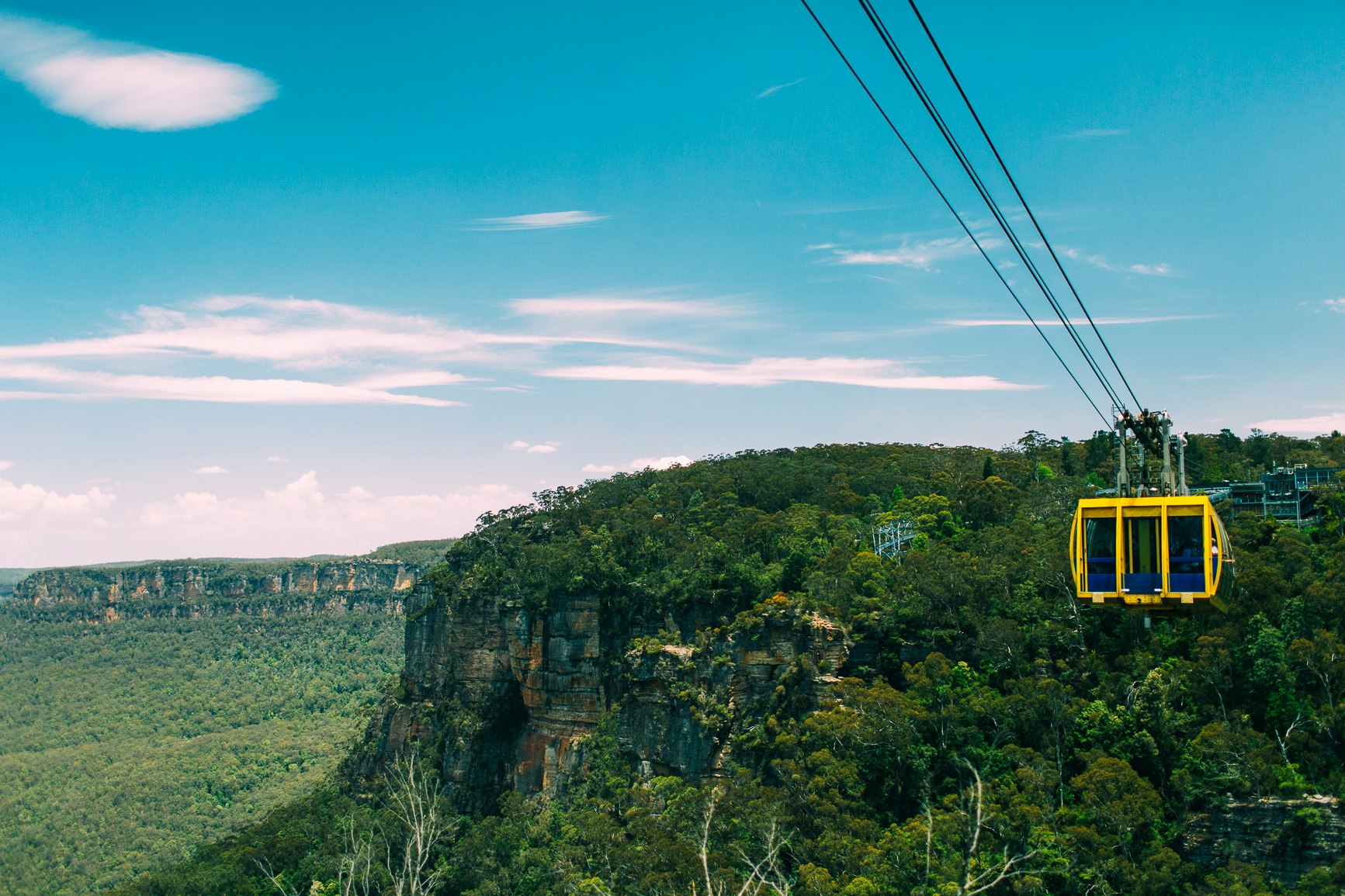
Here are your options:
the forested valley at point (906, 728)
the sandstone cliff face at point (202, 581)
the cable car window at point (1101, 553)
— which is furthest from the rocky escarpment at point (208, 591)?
the cable car window at point (1101, 553)

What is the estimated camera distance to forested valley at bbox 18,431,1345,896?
34406 millimetres

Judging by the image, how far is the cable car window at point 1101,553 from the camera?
2150 centimetres

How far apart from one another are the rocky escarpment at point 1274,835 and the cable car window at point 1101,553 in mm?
17631

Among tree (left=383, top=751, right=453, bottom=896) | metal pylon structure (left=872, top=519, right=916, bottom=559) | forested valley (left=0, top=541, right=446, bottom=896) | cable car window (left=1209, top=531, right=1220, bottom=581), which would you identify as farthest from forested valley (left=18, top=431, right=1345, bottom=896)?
forested valley (left=0, top=541, right=446, bottom=896)

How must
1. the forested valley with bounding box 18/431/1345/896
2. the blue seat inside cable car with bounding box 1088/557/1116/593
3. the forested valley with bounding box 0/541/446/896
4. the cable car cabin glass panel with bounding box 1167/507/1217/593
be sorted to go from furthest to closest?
the forested valley with bounding box 0/541/446/896, the forested valley with bounding box 18/431/1345/896, the blue seat inside cable car with bounding box 1088/557/1116/593, the cable car cabin glass panel with bounding box 1167/507/1217/593

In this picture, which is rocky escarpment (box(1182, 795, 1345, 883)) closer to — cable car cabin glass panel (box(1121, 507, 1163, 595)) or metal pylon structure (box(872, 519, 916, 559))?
cable car cabin glass panel (box(1121, 507, 1163, 595))

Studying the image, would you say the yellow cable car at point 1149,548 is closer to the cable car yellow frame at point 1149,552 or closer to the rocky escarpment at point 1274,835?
the cable car yellow frame at point 1149,552

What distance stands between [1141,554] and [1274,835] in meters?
18.5

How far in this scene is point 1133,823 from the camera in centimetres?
3438

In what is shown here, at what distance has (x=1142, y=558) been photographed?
21.1 metres

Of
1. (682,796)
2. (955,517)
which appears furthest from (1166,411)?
(955,517)

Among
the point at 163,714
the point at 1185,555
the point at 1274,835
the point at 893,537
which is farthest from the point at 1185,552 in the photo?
the point at 163,714

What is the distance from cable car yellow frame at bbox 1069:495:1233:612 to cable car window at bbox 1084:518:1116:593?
0.02 meters

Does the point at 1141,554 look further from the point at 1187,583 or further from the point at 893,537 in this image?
the point at 893,537
